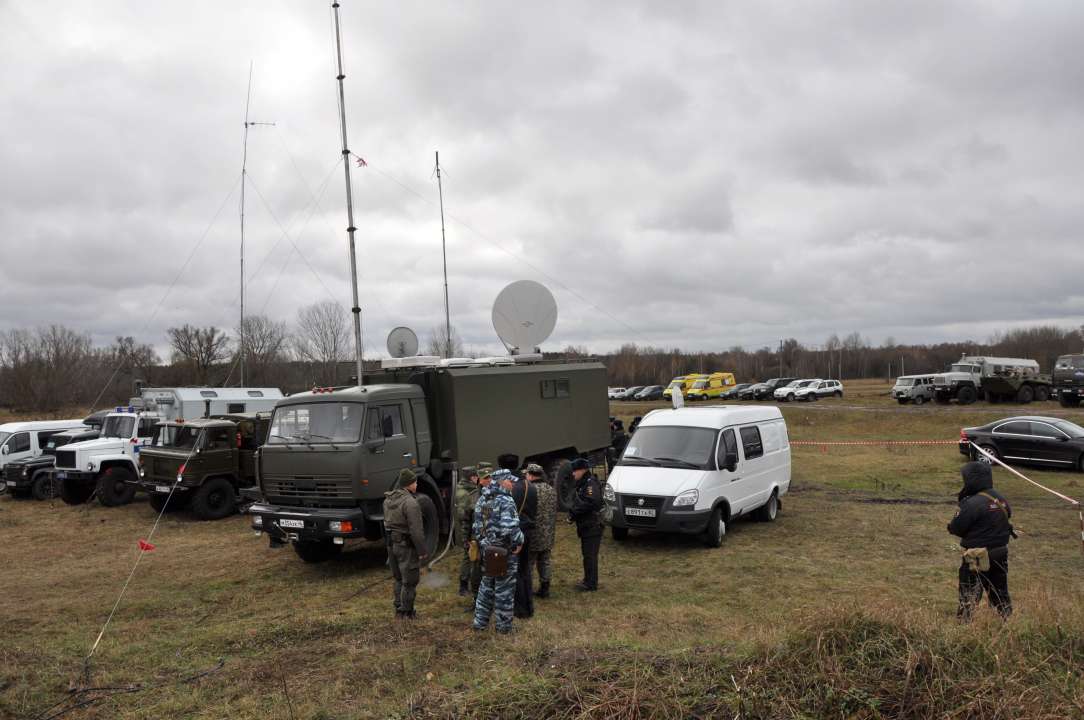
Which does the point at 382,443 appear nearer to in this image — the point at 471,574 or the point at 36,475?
the point at 471,574

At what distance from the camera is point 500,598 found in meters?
5.92

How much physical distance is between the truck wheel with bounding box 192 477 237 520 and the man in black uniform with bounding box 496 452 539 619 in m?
9.85

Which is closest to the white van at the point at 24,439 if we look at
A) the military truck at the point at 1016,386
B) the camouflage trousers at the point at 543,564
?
the camouflage trousers at the point at 543,564

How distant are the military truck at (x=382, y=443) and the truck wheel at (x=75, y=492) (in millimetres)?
9686

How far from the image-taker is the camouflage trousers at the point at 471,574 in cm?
712

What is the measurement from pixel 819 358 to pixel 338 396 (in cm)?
10318

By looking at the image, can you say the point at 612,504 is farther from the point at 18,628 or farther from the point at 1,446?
the point at 1,446

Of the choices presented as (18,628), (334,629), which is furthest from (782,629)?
(18,628)

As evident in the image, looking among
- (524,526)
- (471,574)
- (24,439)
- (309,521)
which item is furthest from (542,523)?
(24,439)

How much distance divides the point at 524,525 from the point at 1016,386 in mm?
36209

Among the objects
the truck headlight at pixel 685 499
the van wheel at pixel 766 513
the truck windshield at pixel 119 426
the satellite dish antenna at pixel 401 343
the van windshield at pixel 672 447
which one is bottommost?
the van wheel at pixel 766 513

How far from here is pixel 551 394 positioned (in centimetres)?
1301

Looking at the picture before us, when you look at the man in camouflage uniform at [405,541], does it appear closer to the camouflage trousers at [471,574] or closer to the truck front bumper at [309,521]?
the camouflage trousers at [471,574]

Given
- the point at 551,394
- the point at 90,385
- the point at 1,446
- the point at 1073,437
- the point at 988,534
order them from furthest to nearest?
the point at 90,385 < the point at 1,446 < the point at 1073,437 < the point at 551,394 < the point at 988,534
